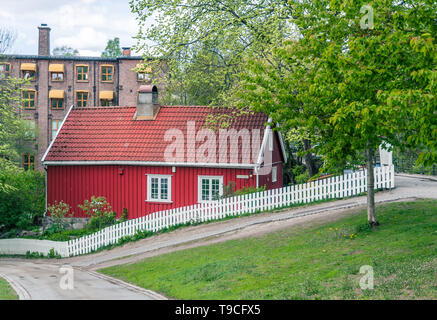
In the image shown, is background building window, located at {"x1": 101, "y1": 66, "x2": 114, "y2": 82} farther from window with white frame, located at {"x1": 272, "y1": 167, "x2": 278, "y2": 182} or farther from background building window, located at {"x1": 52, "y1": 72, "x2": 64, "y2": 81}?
window with white frame, located at {"x1": 272, "y1": 167, "x2": 278, "y2": 182}

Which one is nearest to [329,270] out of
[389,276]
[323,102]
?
[389,276]

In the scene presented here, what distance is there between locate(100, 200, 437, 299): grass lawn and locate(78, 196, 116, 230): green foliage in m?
7.86

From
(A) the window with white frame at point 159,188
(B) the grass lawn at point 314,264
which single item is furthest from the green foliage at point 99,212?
(B) the grass lawn at point 314,264

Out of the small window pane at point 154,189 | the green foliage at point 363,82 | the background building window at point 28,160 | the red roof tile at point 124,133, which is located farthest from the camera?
the background building window at point 28,160

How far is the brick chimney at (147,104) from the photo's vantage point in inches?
1106

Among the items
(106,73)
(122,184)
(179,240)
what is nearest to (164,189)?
→ (122,184)

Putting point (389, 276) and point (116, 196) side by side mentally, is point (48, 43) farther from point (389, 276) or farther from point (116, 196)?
point (389, 276)

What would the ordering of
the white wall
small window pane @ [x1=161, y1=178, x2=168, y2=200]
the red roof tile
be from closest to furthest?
the white wall, small window pane @ [x1=161, y1=178, x2=168, y2=200], the red roof tile

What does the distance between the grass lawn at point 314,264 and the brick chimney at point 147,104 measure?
39.8ft

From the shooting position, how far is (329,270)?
1196 cm

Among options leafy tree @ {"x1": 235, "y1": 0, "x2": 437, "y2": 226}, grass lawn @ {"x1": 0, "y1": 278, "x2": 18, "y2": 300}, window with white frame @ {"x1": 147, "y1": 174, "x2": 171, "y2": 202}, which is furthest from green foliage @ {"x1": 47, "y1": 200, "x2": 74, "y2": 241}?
leafy tree @ {"x1": 235, "y1": 0, "x2": 437, "y2": 226}

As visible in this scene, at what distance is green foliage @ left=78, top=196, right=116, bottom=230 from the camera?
994 inches

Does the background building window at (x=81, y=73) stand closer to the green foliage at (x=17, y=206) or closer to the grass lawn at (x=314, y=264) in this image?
the green foliage at (x=17, y=206)

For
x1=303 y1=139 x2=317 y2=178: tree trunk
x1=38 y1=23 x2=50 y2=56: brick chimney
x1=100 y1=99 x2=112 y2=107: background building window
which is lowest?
x1=303 y1=139 x2=317 y2=178: tree trunk
